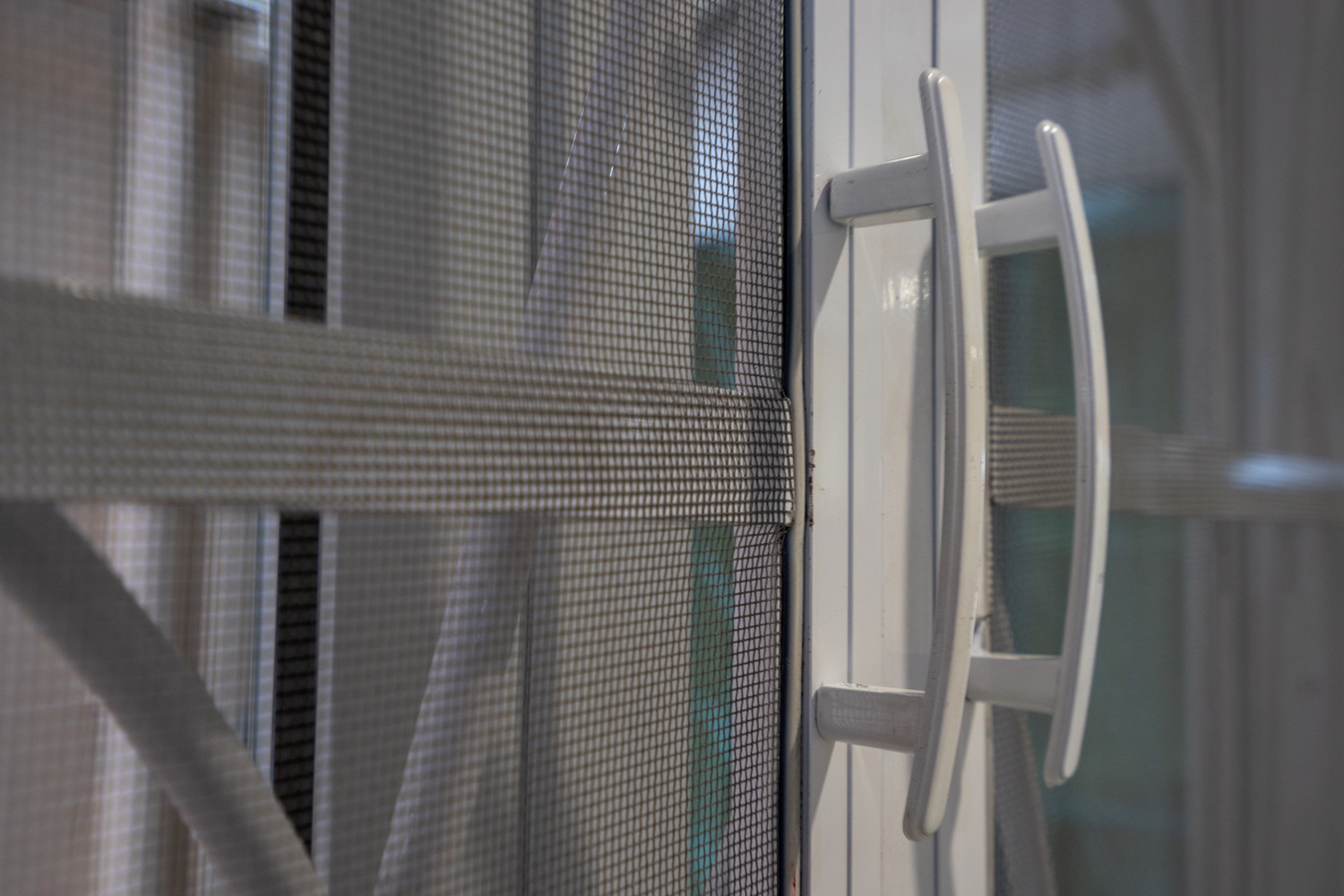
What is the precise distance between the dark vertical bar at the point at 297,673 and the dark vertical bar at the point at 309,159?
92mm

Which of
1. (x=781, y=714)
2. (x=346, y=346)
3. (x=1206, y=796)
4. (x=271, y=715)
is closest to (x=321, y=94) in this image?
(x=346, y=346)

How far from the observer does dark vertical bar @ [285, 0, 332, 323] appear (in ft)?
1.11

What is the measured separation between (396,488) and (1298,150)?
983 millimetres

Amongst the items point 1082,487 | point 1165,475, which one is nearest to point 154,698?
point 1082,487

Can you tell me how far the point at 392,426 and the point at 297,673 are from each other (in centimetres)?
11

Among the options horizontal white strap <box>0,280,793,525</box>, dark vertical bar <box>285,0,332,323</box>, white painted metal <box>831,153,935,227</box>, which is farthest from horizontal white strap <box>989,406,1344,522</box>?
dark vertical bar <box>285,0,332,323</box>

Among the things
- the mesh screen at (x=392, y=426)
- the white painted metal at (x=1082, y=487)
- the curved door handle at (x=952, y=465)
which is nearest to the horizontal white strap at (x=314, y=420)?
the mesh screen at (x=392, y=426)

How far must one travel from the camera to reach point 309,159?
34 centimetres

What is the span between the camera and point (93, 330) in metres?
0.28

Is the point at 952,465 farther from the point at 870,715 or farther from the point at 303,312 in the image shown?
the point at 303,312

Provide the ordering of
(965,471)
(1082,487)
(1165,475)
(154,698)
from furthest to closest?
(1165,475)
(1082,487)
(965,471)
(154,698)

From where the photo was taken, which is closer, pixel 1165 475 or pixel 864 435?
pixel 864 435

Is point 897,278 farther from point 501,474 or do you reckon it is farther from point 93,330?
point 93,330

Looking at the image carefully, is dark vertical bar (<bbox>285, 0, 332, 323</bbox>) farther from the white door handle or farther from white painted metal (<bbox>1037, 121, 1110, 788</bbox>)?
white painted metal (<bbox>1037, 121, 1110, 788</bbox>)
